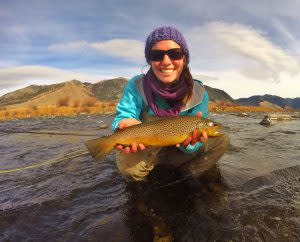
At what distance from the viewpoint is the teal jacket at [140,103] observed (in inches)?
171

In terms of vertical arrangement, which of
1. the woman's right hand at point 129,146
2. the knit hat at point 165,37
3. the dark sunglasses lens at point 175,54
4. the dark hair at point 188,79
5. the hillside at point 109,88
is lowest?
the woman's right hand at point 129,146

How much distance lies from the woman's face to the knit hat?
0.05 meters

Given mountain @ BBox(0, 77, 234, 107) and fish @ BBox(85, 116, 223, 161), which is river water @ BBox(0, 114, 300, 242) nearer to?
fish @ BBox(85, 116, 223, 161)

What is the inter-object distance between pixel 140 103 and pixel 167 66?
2.38 feet

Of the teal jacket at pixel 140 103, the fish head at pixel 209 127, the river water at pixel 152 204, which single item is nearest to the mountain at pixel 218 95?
the river water at pixel 152 204

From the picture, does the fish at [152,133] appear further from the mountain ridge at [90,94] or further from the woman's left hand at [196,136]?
the mountain ridge at [90,94]

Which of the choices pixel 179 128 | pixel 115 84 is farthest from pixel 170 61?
pixel 115 84

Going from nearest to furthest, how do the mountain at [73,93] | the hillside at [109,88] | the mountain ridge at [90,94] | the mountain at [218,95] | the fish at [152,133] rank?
1. the fish at [152,133]
2. the mountain ridge at [90,94]
3. the mountain at [73,93]
4. the mountain at [218,95]
5. the hillside at [109,88]

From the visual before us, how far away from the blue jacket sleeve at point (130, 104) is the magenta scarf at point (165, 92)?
0.21 meters

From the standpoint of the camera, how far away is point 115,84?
7700cm

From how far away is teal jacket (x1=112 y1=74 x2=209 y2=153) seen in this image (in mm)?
4340

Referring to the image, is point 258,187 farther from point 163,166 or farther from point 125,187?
point 125,187

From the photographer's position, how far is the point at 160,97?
445 centimetres

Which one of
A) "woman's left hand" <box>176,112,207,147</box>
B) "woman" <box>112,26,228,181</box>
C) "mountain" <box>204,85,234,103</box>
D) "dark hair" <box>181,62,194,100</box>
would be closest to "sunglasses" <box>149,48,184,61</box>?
"woman" <box>112,26,228,181</box>
